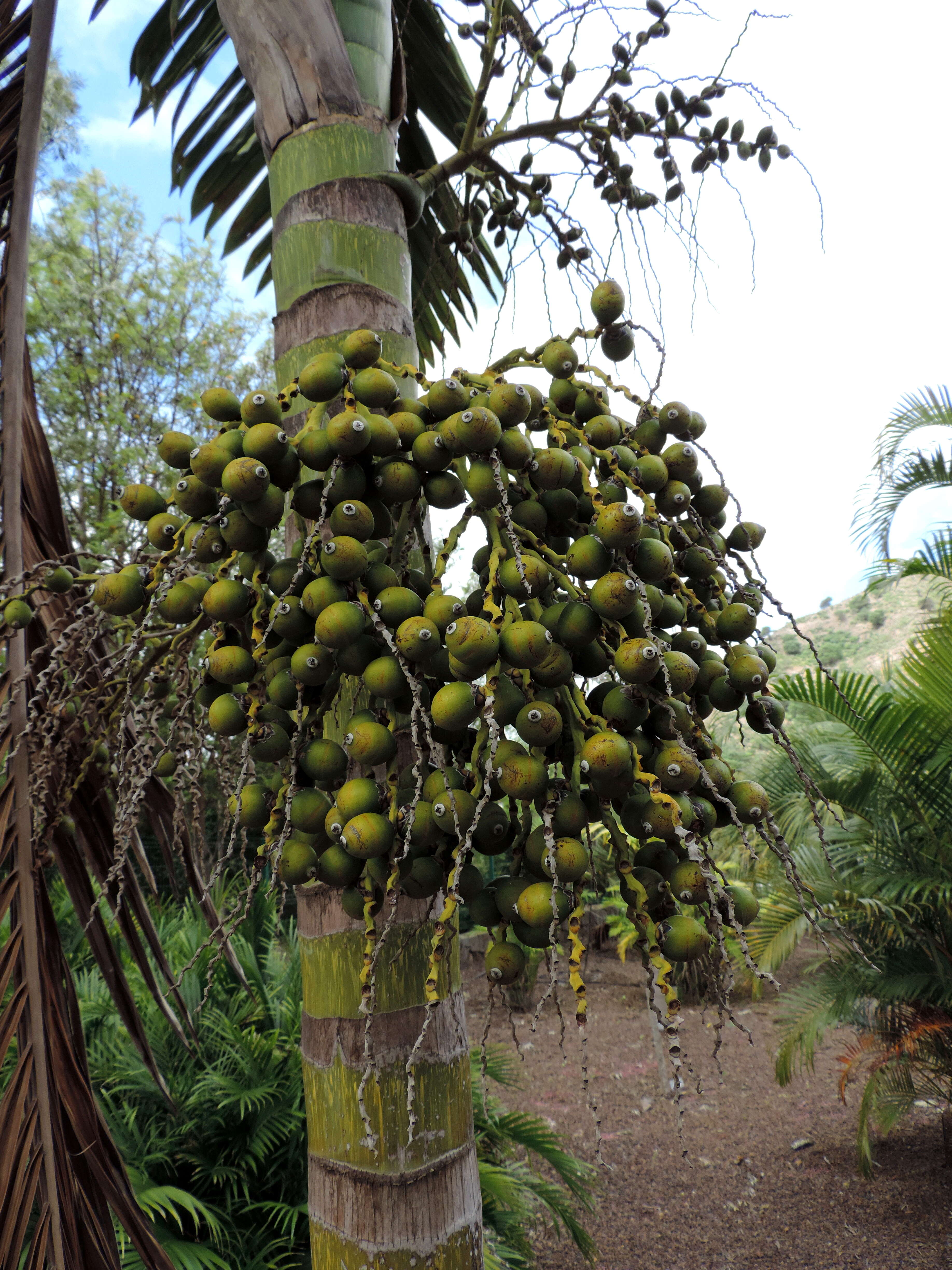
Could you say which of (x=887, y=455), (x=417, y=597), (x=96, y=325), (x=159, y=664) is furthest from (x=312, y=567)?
(x=96, y=325)

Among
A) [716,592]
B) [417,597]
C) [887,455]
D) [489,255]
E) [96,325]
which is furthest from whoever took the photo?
[96,325]

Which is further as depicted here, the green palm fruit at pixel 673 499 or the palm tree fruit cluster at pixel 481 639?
the green palm fruit at pixel 673 499

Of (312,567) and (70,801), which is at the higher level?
(312,567)

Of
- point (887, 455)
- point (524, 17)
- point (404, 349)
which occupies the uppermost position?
point (887, 455)

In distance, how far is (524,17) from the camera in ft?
6.38

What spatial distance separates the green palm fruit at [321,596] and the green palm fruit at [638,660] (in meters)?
0.28

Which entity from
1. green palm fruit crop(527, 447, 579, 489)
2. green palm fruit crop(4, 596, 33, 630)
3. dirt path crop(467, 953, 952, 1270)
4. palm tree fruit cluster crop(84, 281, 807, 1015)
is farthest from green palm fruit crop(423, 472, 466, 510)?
dirt path crop(467, 953, 952, 1270)

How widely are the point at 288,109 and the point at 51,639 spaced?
3.00ft

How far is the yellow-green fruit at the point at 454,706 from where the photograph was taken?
79cm

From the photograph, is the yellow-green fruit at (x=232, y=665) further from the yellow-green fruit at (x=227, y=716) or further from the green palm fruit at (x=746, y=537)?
the green palm fruit at (x=746, y=537)

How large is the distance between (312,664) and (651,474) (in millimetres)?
427

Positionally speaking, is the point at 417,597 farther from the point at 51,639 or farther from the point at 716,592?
the point at 51,639

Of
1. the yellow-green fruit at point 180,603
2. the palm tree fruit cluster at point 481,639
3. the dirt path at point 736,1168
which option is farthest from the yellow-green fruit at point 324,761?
the dirt path at point 736,1168

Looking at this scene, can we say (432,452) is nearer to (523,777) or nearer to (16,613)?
(523,777)
